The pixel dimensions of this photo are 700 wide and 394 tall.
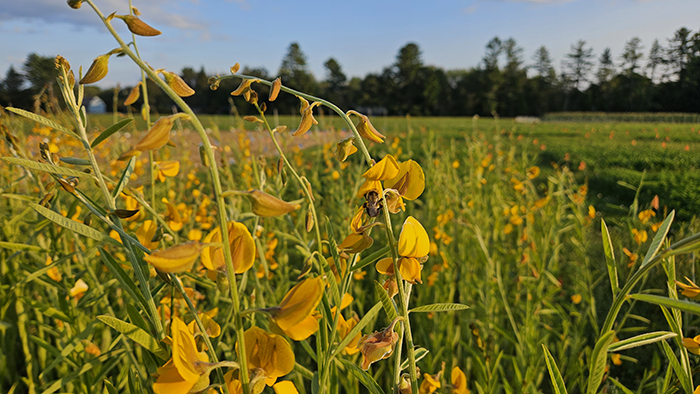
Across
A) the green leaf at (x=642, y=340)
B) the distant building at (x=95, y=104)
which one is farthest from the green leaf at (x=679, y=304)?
the distant building at (x=95, y=104)

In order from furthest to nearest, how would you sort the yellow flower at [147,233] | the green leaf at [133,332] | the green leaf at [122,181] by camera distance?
1. the yellow flower at [147,233]
2. the green leaf at [122,181]
3. the green leaf at [133,332]

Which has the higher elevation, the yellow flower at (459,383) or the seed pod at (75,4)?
the seed pod at (75,4)

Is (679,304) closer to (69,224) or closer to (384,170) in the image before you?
(384,170)

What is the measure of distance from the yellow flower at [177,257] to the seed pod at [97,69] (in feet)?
0.78

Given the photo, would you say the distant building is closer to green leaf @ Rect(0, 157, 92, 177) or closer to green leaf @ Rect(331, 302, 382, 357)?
green leaf @ Rect(0, 157, 92, 177)

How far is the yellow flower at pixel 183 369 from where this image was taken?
13.7 inches

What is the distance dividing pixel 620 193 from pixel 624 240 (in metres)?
1.64

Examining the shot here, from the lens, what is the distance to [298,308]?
33 centimetres

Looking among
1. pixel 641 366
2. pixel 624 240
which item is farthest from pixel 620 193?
pixel 641 366

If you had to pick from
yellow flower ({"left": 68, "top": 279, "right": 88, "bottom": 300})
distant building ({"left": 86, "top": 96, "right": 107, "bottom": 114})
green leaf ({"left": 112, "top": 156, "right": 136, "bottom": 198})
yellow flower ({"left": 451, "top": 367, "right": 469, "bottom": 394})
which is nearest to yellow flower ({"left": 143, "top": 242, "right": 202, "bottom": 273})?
green leaf ({"left": 112, "top": 156, "right": 136, "bottom": 198})

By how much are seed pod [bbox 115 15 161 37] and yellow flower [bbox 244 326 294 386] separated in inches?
12.4

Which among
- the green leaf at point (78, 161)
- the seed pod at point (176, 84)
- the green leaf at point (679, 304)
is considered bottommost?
the green leaf at point (679, 304)

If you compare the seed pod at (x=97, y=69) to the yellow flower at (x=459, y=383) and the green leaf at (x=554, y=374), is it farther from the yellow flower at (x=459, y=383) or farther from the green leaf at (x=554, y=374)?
the yellow flower at (x=459, y=383)

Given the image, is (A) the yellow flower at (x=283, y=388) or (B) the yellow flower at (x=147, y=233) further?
(B) the yellow flower at (x=147, y=233)
